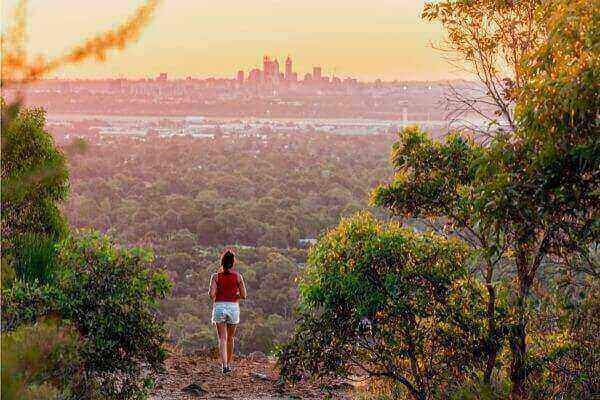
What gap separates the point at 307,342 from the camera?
688cm

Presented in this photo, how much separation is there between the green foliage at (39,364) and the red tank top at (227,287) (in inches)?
114

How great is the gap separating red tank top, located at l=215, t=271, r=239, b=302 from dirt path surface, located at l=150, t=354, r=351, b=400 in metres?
0.90

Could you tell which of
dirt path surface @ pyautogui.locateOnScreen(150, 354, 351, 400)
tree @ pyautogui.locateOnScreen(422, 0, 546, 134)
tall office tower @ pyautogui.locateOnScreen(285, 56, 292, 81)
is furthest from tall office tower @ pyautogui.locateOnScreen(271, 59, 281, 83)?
tree @ pyautogui.locateOnScreen(422, 0, 546, 134)

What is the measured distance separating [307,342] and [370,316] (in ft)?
1.92

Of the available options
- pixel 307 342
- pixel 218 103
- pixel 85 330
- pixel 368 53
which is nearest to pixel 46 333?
pixel 85 330

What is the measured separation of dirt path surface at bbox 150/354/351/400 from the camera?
27.8ft

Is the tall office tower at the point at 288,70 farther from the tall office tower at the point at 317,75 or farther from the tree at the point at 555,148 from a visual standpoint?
the tree at the point at 555,148

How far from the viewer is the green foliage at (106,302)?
6.25 metres

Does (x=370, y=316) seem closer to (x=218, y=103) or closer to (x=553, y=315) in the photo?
(x=553, y=315)

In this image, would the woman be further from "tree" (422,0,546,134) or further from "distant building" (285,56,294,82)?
"distant building" (285,56,294,82)

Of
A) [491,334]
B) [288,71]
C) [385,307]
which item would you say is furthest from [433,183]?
[288,71]

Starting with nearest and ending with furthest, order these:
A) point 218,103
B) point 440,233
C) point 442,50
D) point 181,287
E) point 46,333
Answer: point 46,333 < point 440,233 < point 442,50 < point 181,287 < point 218,103

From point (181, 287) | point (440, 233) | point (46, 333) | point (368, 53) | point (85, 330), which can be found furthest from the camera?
point (368, 53)

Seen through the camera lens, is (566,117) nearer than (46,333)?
No
